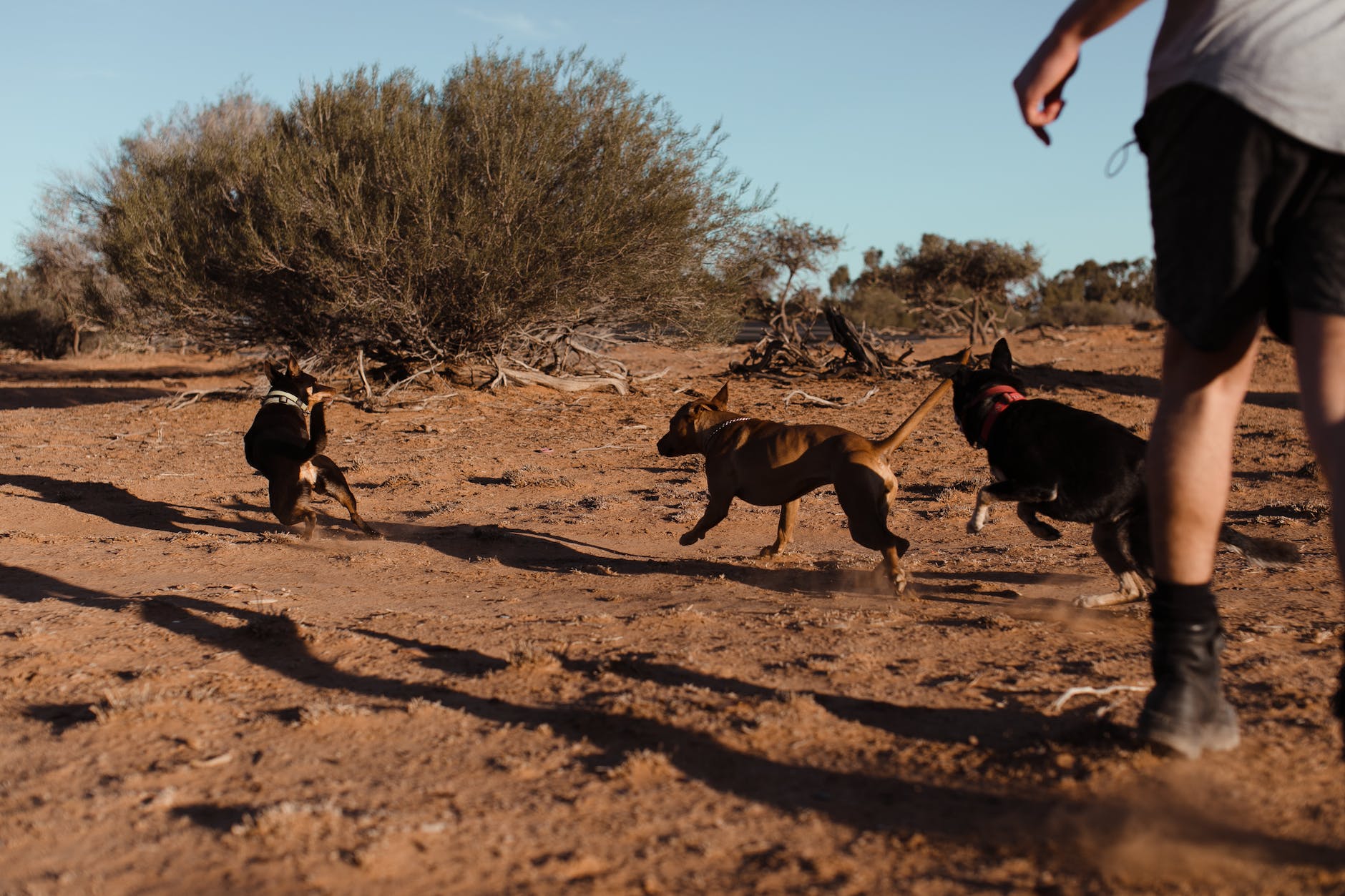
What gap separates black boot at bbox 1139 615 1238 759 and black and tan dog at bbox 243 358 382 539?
19.7 feet

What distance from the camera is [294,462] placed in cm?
759

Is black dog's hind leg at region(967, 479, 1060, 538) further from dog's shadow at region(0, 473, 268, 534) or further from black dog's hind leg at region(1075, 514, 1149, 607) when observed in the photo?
dog's shadow at region(0, 473, 268, 534)

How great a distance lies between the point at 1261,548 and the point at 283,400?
6564mm

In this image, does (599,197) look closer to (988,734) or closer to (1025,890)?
(988,734)

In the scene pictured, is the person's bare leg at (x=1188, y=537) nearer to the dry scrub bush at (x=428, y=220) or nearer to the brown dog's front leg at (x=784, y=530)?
the brown dog's front leg at (x=784, y=530)

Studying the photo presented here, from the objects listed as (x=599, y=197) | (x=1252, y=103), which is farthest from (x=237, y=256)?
(x=1252, y=103)

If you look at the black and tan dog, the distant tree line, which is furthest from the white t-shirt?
the distant tree line

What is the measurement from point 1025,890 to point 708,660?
1.93 m

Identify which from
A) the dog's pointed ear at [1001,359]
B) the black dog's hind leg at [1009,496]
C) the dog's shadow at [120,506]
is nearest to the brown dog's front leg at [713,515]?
the black dog's hind leg at [1009,496]

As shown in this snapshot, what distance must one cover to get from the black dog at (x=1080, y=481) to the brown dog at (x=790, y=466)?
1.28 feet

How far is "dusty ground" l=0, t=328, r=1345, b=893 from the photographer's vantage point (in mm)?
2234

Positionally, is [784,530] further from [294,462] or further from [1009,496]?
[294,462]

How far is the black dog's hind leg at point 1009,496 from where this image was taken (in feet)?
17.4

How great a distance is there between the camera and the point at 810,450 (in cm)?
598
